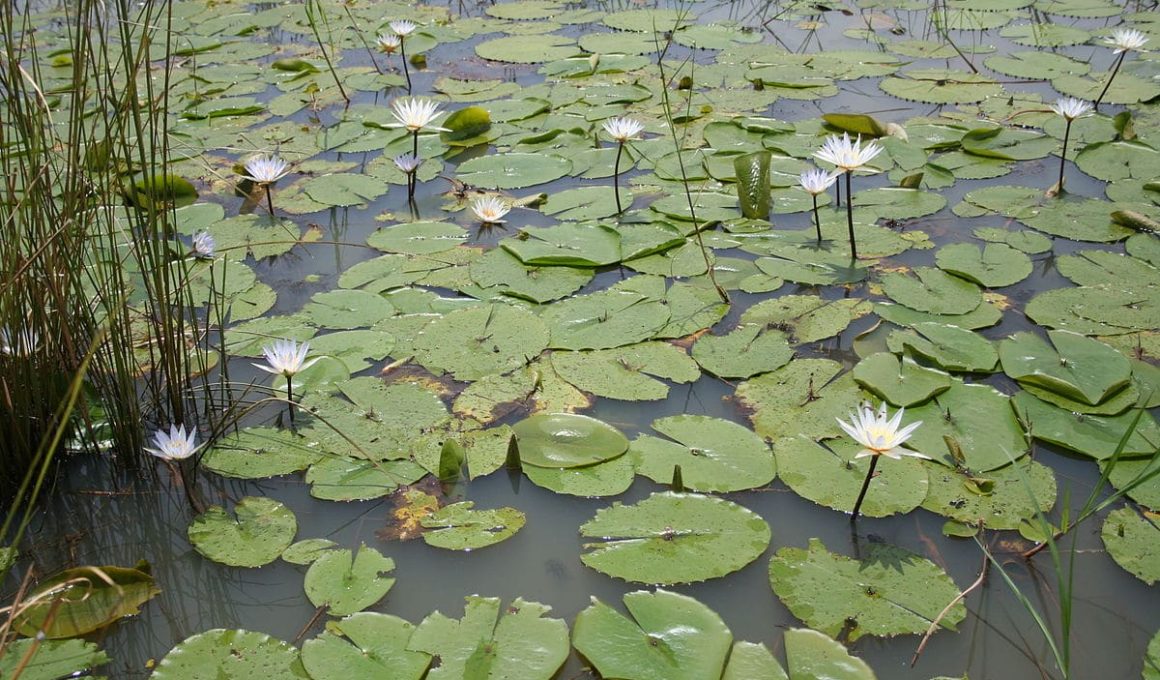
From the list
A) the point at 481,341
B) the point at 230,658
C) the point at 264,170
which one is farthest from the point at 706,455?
the point at 264,170

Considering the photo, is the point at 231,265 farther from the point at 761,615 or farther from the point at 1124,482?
the point at 1124,482

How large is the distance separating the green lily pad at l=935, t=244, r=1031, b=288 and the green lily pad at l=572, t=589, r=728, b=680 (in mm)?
1811

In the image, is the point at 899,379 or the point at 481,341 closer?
the point at 899,379

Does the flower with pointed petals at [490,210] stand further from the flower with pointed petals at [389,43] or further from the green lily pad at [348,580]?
the flower with pointed petals at [389,43]

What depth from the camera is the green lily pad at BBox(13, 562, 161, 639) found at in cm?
208

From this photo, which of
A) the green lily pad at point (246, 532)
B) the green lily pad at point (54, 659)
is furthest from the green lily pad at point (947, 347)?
the green lily pad at point (54, 659)

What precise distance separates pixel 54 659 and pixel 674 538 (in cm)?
142

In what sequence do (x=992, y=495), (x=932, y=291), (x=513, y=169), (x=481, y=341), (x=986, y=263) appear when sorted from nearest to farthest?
(x=992, y=495) → (x=481, y=341) → (x=932, y=291) → (x=986, y=263) → (x=513, y=169)

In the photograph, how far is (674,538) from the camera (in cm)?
227

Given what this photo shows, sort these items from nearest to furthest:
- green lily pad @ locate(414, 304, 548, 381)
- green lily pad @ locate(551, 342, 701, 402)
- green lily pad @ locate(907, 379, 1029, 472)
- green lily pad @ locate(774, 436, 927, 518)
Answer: green lily pad @ locate(774, 436, 927, 518) → green lily pad @ locate(907, 379, 1029, 472) → green lily pad @ locate(551, 342, 701, 402) → green lily pad @ locate(414, 304, 548, 381)

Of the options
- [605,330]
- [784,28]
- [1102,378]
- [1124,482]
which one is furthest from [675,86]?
[1124,482]

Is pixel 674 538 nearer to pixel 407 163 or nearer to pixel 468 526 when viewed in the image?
pixel 468 526

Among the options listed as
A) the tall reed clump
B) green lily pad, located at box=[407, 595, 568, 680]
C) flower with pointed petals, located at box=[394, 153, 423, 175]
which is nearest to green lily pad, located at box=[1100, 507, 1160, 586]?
green lily pad, located at box=[407, 595, 568, 680]

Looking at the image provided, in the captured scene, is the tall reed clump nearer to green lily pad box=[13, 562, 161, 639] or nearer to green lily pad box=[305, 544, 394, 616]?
green lily pad box=[13, 562, 161, 639]
